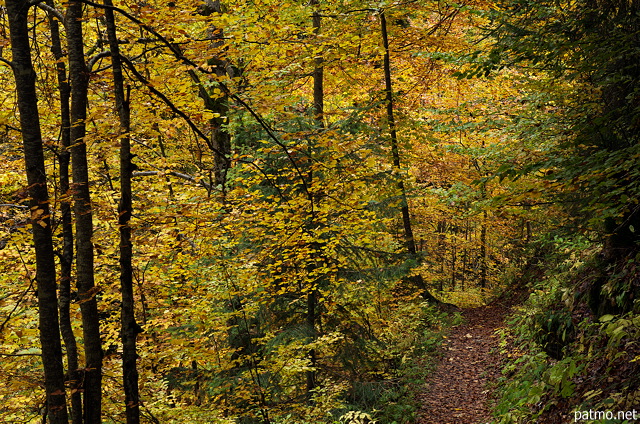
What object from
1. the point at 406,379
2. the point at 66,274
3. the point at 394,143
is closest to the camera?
the point at 66,274

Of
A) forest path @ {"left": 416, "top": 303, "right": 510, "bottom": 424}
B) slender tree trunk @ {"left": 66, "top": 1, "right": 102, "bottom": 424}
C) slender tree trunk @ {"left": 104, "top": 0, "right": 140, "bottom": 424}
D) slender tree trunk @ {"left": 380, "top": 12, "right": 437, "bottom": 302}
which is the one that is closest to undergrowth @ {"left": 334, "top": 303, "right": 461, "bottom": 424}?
forest path @ {"left": 416, "top": 303, "right": 510, "bottom": 424}

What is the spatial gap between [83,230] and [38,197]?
111 centimetres

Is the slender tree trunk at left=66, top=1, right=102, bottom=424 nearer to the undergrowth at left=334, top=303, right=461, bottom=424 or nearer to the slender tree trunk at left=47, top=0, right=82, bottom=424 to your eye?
the slender tree trunk at left=47, top=0, right=82, bottom=424

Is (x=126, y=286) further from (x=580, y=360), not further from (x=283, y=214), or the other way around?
(x=580, y=360)

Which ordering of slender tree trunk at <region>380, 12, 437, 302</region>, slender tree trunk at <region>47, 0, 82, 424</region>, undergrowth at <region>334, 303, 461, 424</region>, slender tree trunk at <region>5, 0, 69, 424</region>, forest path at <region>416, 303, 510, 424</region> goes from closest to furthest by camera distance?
slender tree trunk at <region>5, 0, 69, 424</region> < slender tree trunk at <region>47, 0, 82, 424</region> < forest path at <region>416, 303, 510, 424</region> < undergrowth at <region>334, 303, 461, 424</region> < slender tree trunk at <region>380, 12, 437, 302</region>

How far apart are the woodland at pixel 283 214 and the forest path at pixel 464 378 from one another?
0.93 feet

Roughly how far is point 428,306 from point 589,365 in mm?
9434

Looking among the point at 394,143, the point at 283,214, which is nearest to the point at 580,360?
the point at 283,214

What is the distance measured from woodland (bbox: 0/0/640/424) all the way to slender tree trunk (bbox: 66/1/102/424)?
2 cm

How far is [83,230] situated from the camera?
467 cm

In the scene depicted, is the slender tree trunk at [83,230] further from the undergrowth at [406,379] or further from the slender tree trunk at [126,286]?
the undergrowth at [406,379]

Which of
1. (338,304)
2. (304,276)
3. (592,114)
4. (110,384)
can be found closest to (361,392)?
(338,304)

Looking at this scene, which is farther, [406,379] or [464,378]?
[406,379]

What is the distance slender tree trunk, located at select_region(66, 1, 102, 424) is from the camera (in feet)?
14.5
